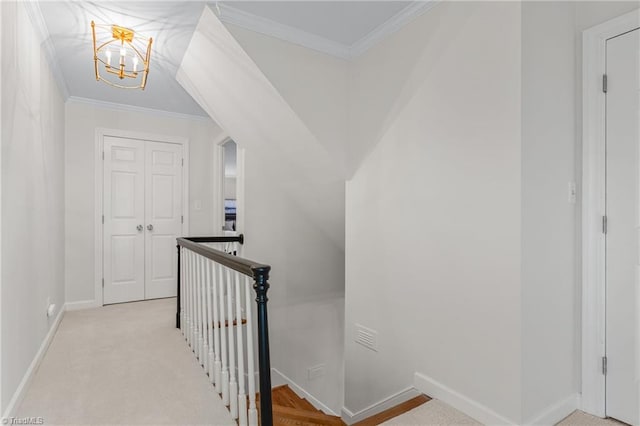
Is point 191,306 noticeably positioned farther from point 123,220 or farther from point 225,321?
point 123,220

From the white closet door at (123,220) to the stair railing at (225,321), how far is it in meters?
1.39

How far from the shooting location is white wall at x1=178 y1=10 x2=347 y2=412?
2.51 m

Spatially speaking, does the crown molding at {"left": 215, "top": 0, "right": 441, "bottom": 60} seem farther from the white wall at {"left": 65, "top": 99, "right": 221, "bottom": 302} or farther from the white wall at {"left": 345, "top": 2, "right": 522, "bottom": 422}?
the white wall at {"left": 65, "top": 99, "right": 221, "bottom": 302}

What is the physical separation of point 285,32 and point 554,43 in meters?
1.58

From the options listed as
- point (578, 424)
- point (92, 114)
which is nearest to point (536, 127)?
point (578, 424)

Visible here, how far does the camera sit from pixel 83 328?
3309 mm

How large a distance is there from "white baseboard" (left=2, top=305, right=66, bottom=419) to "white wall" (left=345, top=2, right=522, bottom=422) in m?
2.02

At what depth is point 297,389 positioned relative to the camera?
12.7 feet

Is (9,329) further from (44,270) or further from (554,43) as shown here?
(554,43)

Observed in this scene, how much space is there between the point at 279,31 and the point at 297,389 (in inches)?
134

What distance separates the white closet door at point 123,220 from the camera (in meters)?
4.20

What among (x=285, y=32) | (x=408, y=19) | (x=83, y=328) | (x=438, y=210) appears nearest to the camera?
(x=438, y=210)

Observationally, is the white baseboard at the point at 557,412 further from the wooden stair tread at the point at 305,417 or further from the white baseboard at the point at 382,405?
the wooden stair tread at the point at 305,417

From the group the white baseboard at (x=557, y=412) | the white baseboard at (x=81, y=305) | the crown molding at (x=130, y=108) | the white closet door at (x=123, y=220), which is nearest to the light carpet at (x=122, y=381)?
the white baseboard at (x=81, y=305)
